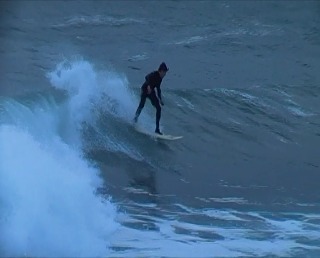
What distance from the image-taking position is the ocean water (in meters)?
9.80

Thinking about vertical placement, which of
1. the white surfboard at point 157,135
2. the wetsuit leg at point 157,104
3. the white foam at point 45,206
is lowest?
the white foam at point 45,206

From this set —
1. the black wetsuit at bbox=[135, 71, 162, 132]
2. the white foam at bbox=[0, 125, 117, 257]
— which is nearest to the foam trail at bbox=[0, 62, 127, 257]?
the white foam at bbox=[0, 125, 117, 257]

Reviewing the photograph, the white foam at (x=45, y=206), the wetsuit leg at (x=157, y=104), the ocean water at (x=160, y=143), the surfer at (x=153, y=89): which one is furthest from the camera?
the wetsuit leg at (x=157, y=104)

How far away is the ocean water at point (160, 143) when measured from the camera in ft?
32.1

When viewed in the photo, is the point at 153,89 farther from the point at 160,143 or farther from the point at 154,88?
the point at 160,143

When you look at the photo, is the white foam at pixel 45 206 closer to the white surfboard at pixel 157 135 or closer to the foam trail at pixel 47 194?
the foam trail at pixel 47 194

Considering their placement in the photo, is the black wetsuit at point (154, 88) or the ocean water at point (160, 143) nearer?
the ocean water at point (160, 143)

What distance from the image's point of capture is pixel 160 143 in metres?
14.6

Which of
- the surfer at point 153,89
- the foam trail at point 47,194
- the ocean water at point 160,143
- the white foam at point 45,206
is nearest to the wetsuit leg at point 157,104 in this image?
the surfer at point 153,89

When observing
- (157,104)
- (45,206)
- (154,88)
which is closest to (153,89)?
(154,88)

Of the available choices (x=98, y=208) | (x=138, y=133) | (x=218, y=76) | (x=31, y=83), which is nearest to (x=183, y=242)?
(x=98, y=208)

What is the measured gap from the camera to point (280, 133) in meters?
15.7

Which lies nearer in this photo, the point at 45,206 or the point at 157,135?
the point at 45,206

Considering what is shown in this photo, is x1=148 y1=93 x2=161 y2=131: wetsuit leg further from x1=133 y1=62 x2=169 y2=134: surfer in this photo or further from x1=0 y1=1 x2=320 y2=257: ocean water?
x1=0 y1=1 x2=320 y2=257: ocean water
